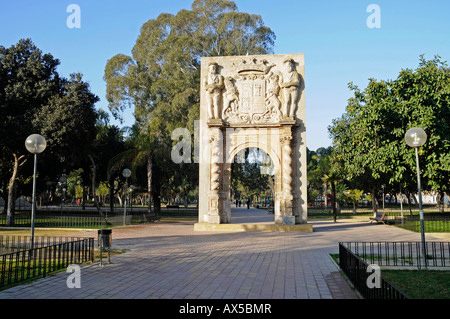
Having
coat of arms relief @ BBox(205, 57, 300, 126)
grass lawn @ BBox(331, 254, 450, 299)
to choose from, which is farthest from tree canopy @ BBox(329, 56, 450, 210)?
grass lawn @ BBox(331, 254, 450, 299)

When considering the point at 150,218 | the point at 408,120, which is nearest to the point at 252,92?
the point at 408,120

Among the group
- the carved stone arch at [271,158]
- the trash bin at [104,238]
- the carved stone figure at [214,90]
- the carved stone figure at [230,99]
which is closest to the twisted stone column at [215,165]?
the carved stone arch at [271,158]

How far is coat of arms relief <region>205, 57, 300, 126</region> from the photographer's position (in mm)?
20672

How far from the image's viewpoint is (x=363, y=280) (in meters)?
6.07

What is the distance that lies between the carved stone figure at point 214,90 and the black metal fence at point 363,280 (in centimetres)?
1373

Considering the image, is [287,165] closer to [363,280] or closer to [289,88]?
[289,88]

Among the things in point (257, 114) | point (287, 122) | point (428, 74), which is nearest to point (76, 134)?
point (257, 114)

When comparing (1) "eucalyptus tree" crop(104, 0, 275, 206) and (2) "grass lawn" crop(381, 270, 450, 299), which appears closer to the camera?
(2) "grass lawn" crop(381, 270, 450, 299)

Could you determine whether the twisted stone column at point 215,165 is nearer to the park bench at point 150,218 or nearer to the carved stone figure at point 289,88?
the carved stone figure at point 289,88

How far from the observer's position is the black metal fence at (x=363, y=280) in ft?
15.4

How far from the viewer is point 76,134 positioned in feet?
76.2

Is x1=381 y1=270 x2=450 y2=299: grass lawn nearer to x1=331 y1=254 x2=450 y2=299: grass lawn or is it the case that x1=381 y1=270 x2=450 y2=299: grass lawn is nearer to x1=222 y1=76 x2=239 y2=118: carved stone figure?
x1=331 y1=254 x2=450 y2=299: grass lawn
